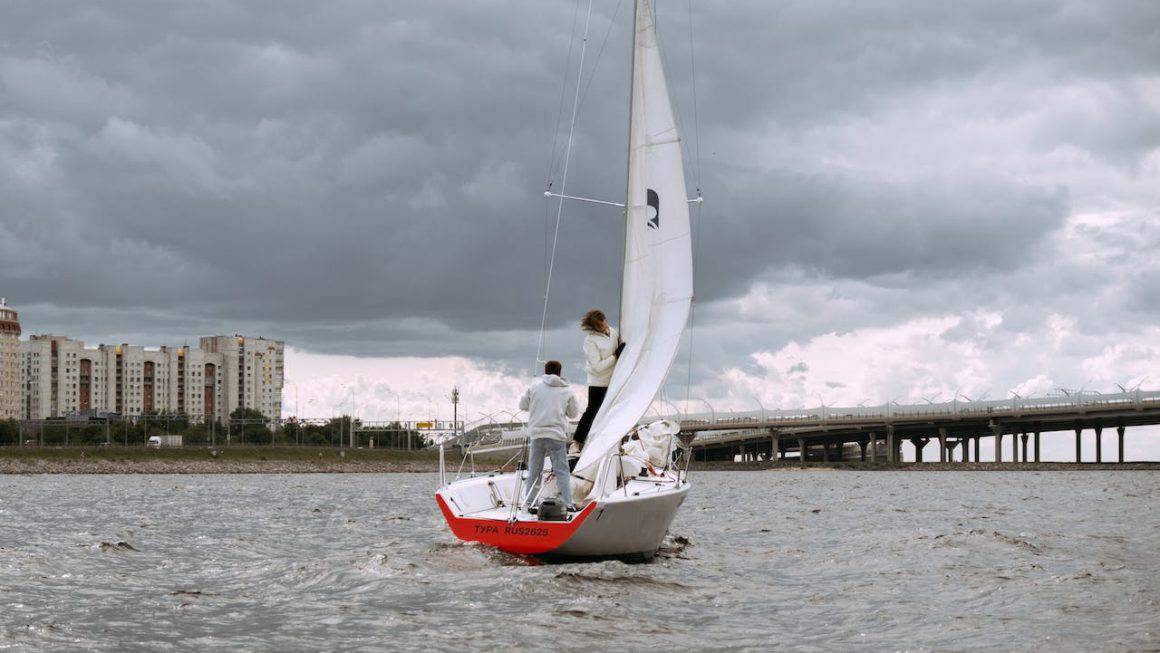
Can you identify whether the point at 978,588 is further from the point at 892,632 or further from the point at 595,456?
the point at 595,456

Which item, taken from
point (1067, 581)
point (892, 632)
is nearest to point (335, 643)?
point (892, 632)

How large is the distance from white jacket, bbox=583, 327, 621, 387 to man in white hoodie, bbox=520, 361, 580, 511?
1.84 metres

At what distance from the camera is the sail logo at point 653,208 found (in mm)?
22562

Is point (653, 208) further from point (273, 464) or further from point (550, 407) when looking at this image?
point (273, 464)

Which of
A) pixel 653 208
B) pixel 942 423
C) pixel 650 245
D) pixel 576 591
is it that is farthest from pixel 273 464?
pixel 576 591

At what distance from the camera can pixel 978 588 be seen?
17500 mm

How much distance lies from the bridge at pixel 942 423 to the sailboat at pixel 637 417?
340 feet

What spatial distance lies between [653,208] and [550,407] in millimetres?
4966

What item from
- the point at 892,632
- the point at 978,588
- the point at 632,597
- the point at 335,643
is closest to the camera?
the point at 335,643

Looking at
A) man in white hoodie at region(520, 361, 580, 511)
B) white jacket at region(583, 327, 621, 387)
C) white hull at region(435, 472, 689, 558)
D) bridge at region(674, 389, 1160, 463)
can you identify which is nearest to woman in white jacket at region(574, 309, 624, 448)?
white jacket at region(583, 327, 621, 387)

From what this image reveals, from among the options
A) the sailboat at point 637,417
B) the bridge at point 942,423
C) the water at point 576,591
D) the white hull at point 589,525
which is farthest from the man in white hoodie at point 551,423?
the bridge at point 942,423

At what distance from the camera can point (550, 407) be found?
64.4 feet

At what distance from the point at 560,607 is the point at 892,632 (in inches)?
153

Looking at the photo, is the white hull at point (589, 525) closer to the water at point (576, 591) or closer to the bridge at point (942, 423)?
the water at point (576, 591)
